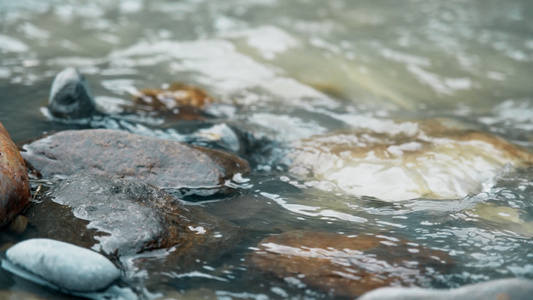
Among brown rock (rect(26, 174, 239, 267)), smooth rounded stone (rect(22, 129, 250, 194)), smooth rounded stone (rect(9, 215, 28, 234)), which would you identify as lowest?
smooth rounded stone (rect(9, 215, 28, 234))

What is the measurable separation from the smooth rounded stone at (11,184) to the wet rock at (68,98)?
144cm

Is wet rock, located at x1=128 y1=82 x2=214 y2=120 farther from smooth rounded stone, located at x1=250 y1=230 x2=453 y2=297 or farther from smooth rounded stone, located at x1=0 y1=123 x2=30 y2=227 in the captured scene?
smooth rounded stone, located at x1=250 y1=230 x2=453 y2=297

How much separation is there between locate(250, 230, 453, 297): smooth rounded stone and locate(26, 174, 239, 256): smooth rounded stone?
1.02ft

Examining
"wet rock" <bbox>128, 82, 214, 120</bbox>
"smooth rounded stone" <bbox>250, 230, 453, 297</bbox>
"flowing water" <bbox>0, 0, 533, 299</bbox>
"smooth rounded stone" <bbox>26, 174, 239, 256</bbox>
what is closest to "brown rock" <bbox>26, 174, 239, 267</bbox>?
"smooth rounded stone" <bbox>26, 174, 239, 256</bbox>

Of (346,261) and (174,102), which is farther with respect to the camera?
(174,102)

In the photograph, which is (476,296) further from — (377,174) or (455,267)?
(377,174)

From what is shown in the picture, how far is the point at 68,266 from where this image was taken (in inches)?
96.5

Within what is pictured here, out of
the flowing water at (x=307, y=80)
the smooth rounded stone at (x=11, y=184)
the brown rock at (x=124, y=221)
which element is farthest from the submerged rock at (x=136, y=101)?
the brown rock at (x=124, y=221)

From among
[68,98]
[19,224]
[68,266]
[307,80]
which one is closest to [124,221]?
[68,266]

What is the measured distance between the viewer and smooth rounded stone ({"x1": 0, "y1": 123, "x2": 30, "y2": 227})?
9.53 feet

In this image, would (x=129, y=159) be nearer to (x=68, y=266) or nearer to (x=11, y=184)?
(x=11, y=184)

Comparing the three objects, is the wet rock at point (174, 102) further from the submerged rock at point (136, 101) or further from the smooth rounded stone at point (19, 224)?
the smooth rounded stone at point (19, 224)

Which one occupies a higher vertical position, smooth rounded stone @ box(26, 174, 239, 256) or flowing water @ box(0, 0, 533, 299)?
flowing water @ box(0, 0, 533, 299)

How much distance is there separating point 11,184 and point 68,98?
1.90 m
